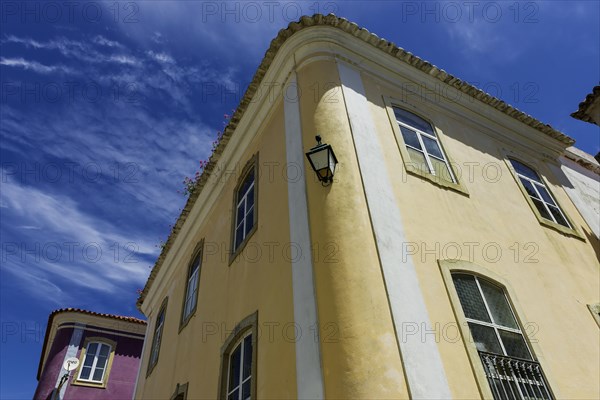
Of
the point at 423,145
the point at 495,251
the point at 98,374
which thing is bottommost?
the point at 495,251

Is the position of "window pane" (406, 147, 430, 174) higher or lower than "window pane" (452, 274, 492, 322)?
higher

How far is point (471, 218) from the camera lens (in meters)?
6.01

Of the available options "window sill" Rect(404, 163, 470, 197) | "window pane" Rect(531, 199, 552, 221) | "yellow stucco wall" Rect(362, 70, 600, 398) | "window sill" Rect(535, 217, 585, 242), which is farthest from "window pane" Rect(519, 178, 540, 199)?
"window sill" Rect(404, 163, 470, 197)

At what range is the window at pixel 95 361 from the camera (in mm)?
16250

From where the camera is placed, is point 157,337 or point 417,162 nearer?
point 417,162

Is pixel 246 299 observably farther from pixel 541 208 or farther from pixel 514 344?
pixel 541 208

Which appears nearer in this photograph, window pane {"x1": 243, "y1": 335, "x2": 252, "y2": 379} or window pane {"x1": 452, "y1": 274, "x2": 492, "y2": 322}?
window pane {"x1": 452, "y1": 274, "x2": 492, "y2": 322}

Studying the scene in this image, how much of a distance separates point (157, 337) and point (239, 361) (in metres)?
6.21

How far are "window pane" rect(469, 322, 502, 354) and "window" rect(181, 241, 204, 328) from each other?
5.45 m

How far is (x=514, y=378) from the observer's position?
4.55m

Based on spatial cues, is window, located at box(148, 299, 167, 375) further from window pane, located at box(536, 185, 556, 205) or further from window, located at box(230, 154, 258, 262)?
window pane, located at box(536, 185, 556, 205)

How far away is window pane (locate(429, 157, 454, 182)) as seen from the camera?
6468mm

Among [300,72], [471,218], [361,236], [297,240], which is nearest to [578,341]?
[471,218]

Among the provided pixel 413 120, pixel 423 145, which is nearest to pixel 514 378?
pixel 423 145
